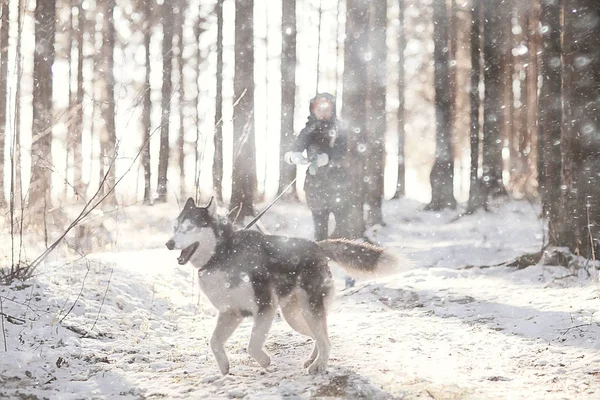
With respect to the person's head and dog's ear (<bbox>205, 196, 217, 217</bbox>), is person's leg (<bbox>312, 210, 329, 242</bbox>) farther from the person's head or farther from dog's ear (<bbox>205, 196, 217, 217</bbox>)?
dog's ear (<bbox>205, 196, 217, 217</bbox>)

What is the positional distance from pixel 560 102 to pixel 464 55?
45.5 ft

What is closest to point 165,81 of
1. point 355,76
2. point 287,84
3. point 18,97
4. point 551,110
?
point 287,84

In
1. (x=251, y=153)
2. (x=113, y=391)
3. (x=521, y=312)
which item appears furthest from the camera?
(x=251, y=153)

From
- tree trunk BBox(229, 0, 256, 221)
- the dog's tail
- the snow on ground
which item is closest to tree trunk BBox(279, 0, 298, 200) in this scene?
tree trunk BBox(229, 0, 256, 221)

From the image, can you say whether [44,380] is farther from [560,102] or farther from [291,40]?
[291,40]

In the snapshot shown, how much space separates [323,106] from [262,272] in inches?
150

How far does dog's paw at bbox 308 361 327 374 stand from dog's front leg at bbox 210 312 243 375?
577 mm

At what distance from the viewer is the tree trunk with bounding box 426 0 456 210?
15.5 metres

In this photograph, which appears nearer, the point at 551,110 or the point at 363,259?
the point at 363,259

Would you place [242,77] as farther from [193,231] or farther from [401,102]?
[401,102]

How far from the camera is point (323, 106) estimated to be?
7316mm

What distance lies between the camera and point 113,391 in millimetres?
3514

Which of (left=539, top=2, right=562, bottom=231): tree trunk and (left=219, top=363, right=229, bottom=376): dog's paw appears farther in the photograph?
(left=539, top=2, right=562, bottom=231): tree trunk

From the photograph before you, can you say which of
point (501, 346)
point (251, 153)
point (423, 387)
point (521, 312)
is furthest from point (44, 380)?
point (251, 153)
